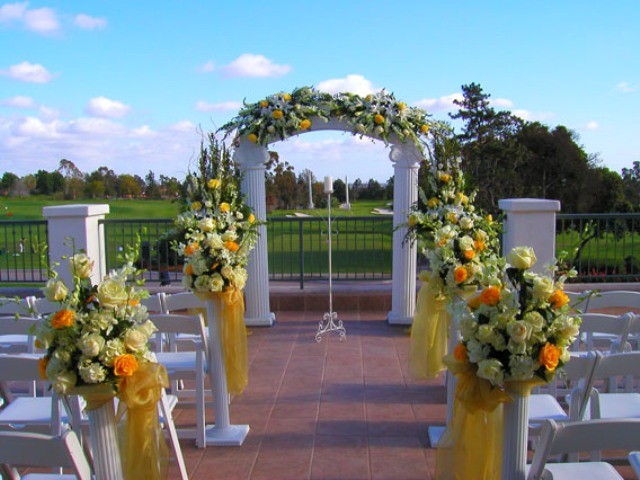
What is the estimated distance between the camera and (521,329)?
238cm

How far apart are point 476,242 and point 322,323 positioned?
397cm

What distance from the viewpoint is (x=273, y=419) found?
4871mm

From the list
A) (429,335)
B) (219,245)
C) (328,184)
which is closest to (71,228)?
(328,184)

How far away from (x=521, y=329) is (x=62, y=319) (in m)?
1.86

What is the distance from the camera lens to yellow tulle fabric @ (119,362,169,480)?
271 centimetres

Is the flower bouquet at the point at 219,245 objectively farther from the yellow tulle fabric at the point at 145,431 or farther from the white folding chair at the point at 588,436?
the white folding chair at the point at 588,436

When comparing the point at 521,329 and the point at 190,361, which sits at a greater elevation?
the point at 521,329

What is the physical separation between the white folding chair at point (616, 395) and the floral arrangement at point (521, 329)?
72cm

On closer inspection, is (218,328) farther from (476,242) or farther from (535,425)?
(535,425)

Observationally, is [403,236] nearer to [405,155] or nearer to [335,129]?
[405,155]

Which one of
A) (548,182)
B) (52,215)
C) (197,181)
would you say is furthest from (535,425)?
(548,182)

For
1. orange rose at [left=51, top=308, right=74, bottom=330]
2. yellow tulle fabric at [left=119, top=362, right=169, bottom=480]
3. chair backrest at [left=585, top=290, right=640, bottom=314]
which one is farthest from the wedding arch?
orange rose at [left=51, top=308, right=74, bottom=330]

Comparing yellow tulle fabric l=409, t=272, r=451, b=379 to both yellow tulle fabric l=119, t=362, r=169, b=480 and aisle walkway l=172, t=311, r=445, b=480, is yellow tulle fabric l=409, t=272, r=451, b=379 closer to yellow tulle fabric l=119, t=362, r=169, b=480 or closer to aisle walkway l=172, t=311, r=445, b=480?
aisle walkway l=172, t=311, r=445, b=480

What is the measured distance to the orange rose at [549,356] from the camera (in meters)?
2.40
